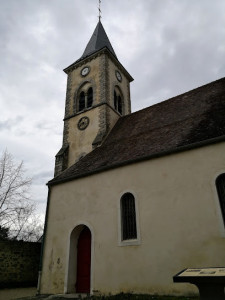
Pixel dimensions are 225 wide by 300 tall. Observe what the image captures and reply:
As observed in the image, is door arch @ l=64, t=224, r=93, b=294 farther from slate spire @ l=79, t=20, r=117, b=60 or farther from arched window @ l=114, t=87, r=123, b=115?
slate spire @ l=79, t=20, r=117, b=60

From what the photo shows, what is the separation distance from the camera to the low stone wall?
36.5ft

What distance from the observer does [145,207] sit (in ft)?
26.9

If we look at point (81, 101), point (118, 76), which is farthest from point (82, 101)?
point (118, 76)

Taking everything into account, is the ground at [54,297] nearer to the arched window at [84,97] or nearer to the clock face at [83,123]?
the clock face at [83,123]

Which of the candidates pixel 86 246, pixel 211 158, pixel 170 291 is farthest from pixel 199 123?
pixel 86 246

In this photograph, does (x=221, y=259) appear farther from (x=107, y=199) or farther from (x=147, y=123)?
(x=147, y=123)

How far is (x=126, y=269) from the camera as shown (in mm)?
7797

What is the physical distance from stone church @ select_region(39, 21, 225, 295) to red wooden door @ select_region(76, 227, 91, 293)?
0.12 feet

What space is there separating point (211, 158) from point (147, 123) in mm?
5164

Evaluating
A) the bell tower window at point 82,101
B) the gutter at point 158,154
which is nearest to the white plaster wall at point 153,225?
the gutter at point 158,154

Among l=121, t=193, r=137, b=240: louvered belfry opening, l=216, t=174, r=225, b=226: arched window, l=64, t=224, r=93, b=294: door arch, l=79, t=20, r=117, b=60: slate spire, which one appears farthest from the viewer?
l=79, t=20, r=117, b=60: slate spire

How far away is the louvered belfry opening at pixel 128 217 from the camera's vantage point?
8.33 metres

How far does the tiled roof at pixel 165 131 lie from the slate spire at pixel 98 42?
9.04 metres

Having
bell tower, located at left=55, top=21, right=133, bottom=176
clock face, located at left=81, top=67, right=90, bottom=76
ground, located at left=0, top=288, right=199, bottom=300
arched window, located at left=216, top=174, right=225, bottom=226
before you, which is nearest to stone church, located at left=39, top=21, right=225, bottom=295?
arched window, located at left=216, top=174, right=225, bottom=226
